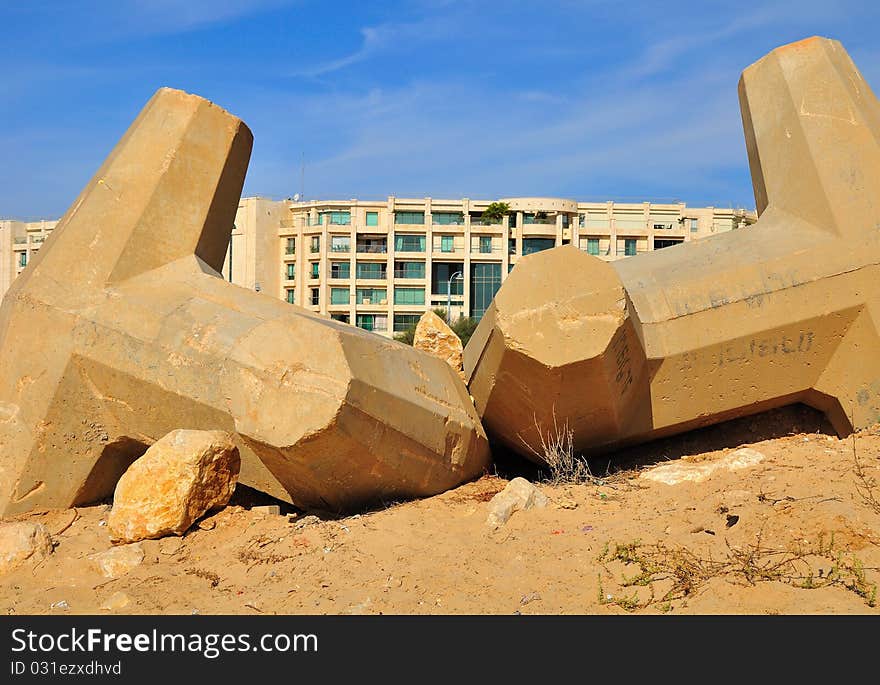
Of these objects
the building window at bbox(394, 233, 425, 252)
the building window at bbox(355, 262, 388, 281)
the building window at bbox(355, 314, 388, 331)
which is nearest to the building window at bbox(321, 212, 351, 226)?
the building window at bbox(355, 262, 388, 281)

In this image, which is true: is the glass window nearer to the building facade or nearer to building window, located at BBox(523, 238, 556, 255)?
the building facade

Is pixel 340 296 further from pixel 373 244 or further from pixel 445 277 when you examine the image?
pixel 445 277

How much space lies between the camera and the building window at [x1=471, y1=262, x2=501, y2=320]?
43000 millimetres

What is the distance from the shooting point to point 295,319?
5.38 metres

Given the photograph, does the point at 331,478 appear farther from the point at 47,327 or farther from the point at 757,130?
the point at 757,130

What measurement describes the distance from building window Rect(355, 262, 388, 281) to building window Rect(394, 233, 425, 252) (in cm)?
116

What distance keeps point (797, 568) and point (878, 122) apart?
4291mm

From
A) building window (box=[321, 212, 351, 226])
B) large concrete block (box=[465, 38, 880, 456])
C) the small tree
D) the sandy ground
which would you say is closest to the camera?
the sandy ground

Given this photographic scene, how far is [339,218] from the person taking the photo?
43500 mm

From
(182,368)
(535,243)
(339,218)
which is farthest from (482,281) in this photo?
(182,368)

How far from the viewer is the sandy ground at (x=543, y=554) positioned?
4070 mm

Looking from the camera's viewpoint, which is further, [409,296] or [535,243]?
[535,243]

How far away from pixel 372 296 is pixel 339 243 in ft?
10.1

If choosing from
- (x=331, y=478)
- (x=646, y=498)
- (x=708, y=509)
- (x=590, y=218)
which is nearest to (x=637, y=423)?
(x=646, y=498)
